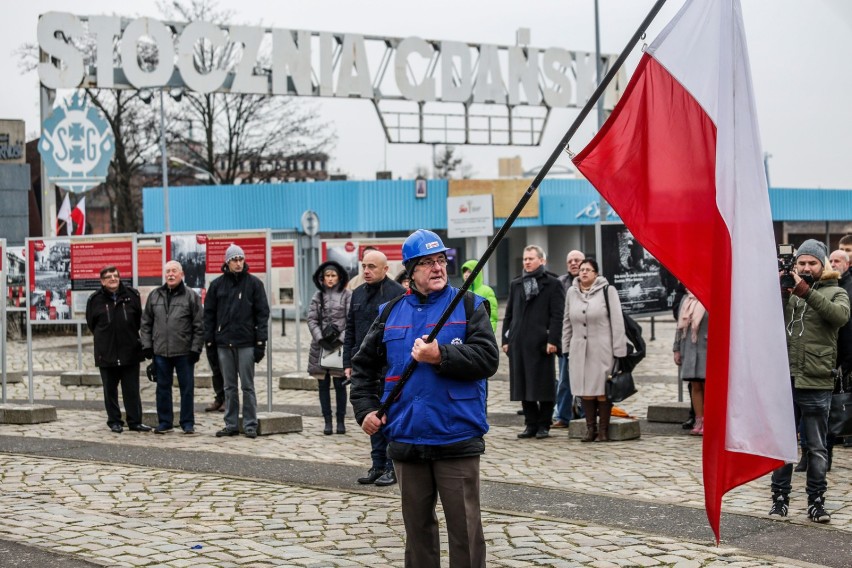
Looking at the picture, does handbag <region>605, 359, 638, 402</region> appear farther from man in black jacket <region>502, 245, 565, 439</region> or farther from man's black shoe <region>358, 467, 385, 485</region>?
man's black shoe <region>358, 467, 385, 485</region>

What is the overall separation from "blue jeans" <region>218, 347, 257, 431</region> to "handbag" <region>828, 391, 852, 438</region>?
6.07 m

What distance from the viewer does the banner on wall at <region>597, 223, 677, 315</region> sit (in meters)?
14.3

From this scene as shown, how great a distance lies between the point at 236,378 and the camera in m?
13.0

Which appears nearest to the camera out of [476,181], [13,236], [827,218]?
[13,236]

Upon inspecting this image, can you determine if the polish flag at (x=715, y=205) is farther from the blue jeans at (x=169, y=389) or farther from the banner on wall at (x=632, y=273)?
the blue jeans at (x=169, y=389)

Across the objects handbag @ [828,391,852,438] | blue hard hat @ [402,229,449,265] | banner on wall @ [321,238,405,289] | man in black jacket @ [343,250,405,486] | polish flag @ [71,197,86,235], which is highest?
polish flag @ [71,197,86,235]

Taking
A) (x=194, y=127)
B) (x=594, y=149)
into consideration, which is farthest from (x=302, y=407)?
(x=194, y=127)

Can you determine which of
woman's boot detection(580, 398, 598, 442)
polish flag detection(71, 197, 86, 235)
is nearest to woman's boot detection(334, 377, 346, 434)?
woman's boot detection(580, 398, 598, 442)

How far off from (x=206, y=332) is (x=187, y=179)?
49.6 m

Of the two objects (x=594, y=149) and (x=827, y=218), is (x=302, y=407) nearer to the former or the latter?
(x=594, y=149)

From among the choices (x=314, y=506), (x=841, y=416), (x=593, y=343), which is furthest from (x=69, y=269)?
(x=841, y=416)

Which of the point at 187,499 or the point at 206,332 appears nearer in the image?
the point at 187,499

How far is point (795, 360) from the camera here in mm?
8461

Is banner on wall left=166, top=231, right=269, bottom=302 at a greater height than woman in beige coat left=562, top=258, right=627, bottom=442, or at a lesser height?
greater
